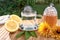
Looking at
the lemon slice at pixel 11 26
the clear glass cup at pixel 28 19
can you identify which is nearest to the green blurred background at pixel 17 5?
the clear glass cup at pixel 28 19

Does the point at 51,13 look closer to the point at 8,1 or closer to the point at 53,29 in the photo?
the point at 53,29

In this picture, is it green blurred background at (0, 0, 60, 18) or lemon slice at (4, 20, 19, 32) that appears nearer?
lemon slice at (4, 20, 19, 32)

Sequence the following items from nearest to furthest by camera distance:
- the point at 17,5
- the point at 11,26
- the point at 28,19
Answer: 1. the point at 11,26
2. the point at 28,19
3. the point at 17,5

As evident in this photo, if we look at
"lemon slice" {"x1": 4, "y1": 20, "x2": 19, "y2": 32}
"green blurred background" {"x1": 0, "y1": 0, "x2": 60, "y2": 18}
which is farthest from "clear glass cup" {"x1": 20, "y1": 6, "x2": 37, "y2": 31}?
"green blurred background" {"x1": 0, "y1": 0, "x2": 60, "y2": 18}

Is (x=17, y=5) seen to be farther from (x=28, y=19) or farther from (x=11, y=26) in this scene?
(x=11, y=26)

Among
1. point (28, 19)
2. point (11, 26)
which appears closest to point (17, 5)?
point (28, 19)

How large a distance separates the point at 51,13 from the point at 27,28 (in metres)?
0.21

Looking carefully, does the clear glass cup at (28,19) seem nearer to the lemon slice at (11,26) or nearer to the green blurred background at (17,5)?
the lemon slice at (11,26)

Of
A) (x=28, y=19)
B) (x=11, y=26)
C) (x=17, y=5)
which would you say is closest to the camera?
(x=11, y=26)

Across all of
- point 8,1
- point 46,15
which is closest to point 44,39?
point 46,15

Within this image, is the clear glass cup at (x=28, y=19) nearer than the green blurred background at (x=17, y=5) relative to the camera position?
Yes

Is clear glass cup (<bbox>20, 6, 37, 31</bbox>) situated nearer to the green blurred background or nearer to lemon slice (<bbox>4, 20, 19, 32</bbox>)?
lemon slice (<bbox>4, 20, 19, 32</bbox>)

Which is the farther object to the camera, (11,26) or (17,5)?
(17,5)

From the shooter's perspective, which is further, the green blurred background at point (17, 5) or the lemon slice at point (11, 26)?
the green blurred background at point (17, 5)
